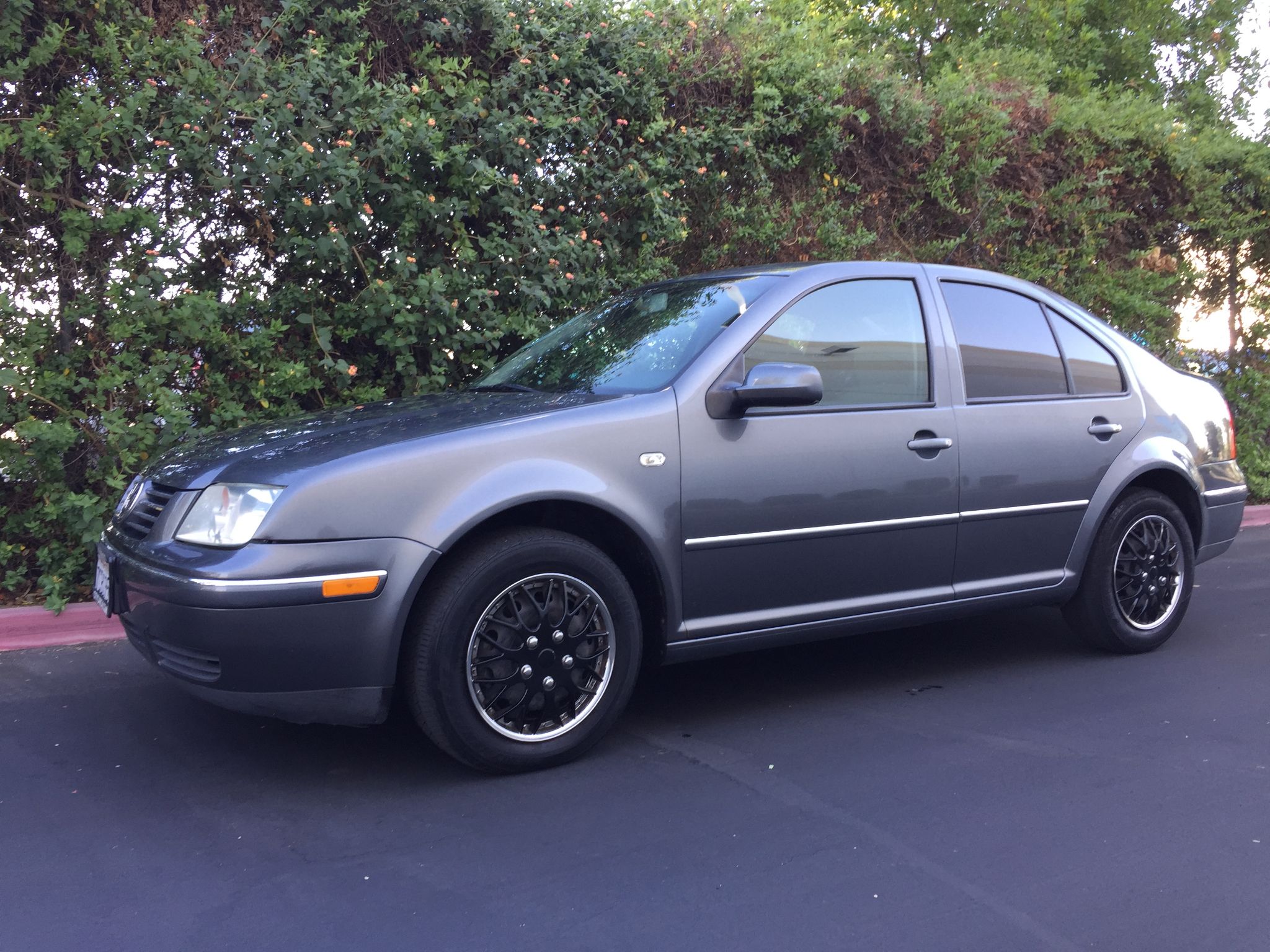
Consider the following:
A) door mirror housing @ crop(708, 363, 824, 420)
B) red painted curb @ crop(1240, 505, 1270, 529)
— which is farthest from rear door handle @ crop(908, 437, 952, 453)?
red painted curb @ crop(1240, 505, 1270, 529)

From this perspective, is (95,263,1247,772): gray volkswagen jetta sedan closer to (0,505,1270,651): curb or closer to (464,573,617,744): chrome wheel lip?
(464,573,617,744): chrome wheel lip

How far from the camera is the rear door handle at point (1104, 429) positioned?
4910 millimetres

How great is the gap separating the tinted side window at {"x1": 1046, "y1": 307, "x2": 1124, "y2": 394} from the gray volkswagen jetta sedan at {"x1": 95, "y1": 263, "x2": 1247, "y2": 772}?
2 centimetres

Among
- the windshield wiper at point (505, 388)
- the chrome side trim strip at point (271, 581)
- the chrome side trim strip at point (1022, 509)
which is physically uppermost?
the windshield wiper at point (505, 388)

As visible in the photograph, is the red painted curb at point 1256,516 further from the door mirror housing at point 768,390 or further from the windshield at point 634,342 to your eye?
the door mirror housing at point 768,390

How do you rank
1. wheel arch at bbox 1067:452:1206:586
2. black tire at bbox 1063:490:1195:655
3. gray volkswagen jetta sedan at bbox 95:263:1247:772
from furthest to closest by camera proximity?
1. black tire at bbox 1063:490:1195:655
2. wheel arch at bbox 1067:452:1206:586
3. gray volkswagen jetta sedan at bbox 95:263:1247:772

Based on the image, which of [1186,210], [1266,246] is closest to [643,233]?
[1186,210]

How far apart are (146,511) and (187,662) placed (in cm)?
61

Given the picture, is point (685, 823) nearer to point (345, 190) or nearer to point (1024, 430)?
point (1024, 430)

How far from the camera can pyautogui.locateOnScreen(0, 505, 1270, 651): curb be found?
206 inches

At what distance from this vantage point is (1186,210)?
10250 mm

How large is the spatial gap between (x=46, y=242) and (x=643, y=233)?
334cm

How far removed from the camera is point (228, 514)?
3.38m

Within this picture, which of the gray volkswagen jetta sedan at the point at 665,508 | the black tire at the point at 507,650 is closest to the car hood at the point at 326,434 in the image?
the gray volkswagen jetta sedan at the point at 665,508
